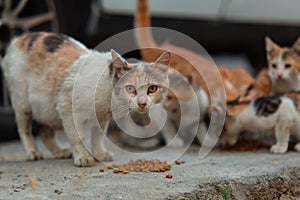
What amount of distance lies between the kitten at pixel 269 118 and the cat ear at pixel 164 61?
1062mm

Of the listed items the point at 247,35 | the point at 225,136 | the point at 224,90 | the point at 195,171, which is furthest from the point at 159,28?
the point at 195,171

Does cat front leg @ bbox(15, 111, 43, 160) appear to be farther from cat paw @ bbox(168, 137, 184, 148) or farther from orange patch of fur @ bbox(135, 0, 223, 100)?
orange patch of fur @ bbox(135, 0, 223, 100)

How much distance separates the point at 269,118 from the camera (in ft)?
12.0

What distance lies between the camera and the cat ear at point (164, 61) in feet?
9.59

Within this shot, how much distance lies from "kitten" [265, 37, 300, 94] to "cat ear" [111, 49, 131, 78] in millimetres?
1828

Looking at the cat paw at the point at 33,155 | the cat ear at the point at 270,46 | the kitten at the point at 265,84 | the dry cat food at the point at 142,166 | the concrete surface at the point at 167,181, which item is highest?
the cat ear at the point at 270,46

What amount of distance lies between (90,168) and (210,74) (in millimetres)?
1816

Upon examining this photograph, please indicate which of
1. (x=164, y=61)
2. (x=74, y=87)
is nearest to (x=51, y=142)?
(x=74, y=87)

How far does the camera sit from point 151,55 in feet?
14.3

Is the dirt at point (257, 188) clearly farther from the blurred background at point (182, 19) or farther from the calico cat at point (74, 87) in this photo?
the blurred background at point (182, 19)

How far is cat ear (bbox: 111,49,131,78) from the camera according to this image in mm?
2840

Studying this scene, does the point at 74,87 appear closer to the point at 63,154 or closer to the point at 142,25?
the point at 63,154

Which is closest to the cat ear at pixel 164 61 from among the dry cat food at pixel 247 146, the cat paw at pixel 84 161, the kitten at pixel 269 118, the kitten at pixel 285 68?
the cat paw at pixel 84 161

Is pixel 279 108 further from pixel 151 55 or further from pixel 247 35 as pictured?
pixel 247 35
